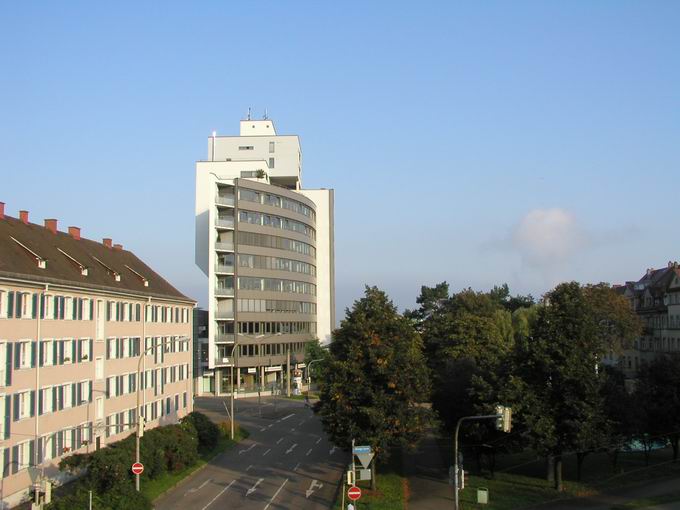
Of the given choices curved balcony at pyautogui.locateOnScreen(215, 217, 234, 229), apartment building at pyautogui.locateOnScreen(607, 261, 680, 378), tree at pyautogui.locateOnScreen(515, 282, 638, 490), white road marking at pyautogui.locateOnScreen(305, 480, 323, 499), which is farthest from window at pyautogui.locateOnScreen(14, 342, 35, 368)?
apartment building at pyautogui.locateOnScreen(607, 261, 680, 378)

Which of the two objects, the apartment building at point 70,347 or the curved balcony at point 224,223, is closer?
the apartment building at point 70,347

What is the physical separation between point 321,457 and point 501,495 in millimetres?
17069

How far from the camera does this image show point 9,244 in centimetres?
3981

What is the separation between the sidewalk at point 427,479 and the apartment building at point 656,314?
3861cm

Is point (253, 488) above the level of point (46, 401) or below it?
below

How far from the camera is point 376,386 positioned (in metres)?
41.1

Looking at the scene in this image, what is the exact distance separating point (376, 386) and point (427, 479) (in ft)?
24.3

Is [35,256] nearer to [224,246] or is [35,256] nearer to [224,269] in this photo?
[224,246]

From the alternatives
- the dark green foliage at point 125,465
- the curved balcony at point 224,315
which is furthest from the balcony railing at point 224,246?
the dark green foliage at point 125,465

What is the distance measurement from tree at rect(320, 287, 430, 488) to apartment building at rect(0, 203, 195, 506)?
9.46 meters

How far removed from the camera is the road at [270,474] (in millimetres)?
38312

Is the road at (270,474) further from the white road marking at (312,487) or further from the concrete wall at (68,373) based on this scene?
the concrete wall at (68,373)

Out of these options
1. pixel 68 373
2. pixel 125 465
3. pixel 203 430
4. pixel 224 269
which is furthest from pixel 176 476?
pixel 224 269

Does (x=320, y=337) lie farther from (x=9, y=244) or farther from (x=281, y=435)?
(x=9, y=244)
